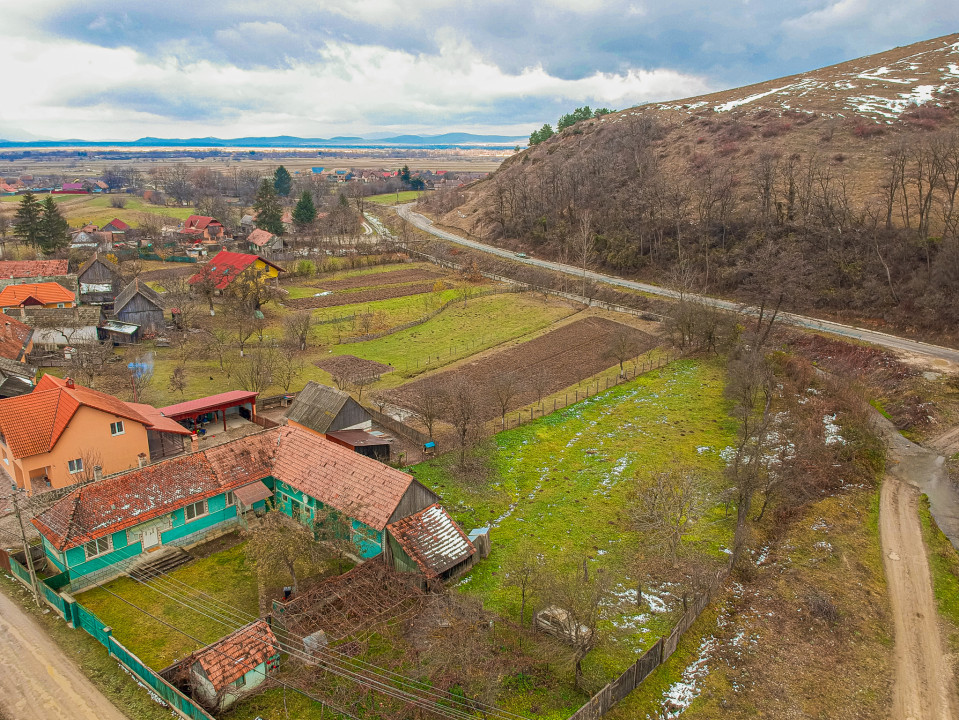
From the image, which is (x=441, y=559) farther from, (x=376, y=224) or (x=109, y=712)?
(x=376, y=224)

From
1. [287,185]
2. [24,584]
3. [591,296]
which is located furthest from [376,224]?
[24,584]

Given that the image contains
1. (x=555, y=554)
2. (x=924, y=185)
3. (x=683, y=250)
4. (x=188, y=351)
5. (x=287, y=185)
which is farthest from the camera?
(x=287, y=185)

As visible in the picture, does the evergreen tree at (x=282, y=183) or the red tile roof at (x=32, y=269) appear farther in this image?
the evergreen tree at (x=282, y=183)

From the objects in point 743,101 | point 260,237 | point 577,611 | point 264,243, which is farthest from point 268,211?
point 577,611

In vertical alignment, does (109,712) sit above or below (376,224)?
below

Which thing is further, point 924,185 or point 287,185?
point 287,185

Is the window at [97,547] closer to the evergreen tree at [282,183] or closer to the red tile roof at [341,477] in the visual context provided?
the red tile roof at [341,477]

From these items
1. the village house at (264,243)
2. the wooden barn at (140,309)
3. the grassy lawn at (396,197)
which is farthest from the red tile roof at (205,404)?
the grassy lawn at (396,197)
